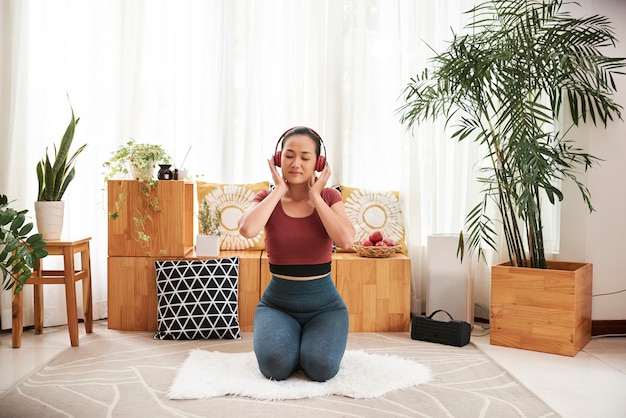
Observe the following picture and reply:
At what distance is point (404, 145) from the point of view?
4.23 m

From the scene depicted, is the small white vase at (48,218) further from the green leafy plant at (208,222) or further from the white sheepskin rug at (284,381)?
the white sheepskin rug at (284,381)

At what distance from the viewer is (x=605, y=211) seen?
377 centimetres

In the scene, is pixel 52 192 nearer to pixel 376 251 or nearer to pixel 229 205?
pixel 229 205

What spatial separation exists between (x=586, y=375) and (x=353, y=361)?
112cm

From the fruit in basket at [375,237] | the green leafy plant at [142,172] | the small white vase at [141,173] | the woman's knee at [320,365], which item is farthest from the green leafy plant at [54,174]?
the fruit in basket at [375,237]

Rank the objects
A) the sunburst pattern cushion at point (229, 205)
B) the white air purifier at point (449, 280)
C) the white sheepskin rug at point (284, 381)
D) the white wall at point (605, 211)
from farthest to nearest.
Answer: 1. the sunburst pattern cushion at point (229, 205)
2. the white air purifier at point (449, 280)
3. the white wall at point (605, 211)
4. the white sheepskin rug at point (284, 381)

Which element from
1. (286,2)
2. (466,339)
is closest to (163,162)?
(286,2)

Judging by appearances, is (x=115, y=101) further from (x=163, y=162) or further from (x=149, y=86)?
(x=163, y=162)

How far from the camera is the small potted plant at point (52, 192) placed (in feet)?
11.1

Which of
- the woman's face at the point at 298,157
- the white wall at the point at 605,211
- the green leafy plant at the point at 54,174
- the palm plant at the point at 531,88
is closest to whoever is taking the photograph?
the woman's face at the point at 298,157

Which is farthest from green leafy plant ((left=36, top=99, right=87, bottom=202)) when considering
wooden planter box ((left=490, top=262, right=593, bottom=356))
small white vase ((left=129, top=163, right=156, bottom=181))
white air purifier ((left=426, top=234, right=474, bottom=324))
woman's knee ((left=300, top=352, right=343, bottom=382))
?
wooden planter box ((left=490, top=262, right=593, bottom=356))

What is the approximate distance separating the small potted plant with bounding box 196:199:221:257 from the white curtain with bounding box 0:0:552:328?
0.44 m

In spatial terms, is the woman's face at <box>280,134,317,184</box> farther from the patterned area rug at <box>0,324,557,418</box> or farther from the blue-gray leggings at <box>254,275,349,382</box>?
the patterned area rug at <box>0,324,557,418</box>

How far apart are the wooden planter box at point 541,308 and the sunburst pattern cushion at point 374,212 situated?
2.80ft
